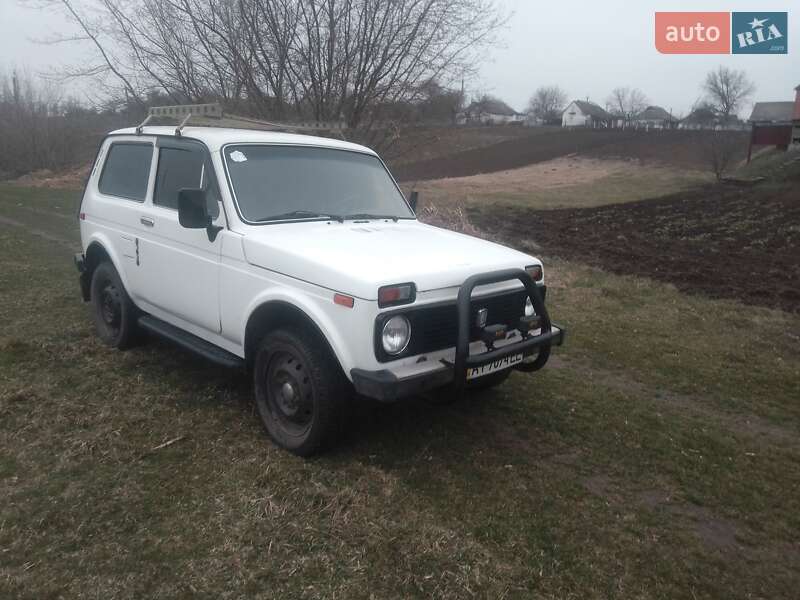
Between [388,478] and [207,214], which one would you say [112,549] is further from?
[207,214]

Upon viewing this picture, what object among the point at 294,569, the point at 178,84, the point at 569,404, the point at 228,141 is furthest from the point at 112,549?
the point at 178,84

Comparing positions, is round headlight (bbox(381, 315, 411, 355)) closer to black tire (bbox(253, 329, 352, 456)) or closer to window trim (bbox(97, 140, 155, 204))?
black tire (bbox(253, 329, 352, 456))

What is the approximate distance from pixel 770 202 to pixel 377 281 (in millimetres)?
21381

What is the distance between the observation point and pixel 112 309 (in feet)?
19.2

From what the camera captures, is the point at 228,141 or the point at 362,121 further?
the point at 362,121

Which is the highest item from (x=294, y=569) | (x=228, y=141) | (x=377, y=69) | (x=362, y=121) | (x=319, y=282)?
(x=377, y=69)

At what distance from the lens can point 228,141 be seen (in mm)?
4578

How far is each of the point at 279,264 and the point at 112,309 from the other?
8.99ft

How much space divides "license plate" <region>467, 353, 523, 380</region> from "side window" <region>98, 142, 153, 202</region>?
3177mm

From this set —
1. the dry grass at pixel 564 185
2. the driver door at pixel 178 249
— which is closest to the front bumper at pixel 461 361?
the driver door at pixel 178 249

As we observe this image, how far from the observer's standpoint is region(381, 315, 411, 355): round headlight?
3.52m

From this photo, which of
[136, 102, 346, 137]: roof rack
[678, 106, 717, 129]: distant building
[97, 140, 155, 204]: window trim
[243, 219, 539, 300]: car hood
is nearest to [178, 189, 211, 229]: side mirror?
[243, 219, 539, 300]: car hood

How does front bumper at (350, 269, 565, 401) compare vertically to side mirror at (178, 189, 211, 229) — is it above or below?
below

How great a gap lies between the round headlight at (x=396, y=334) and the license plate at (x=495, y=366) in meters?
0.41
